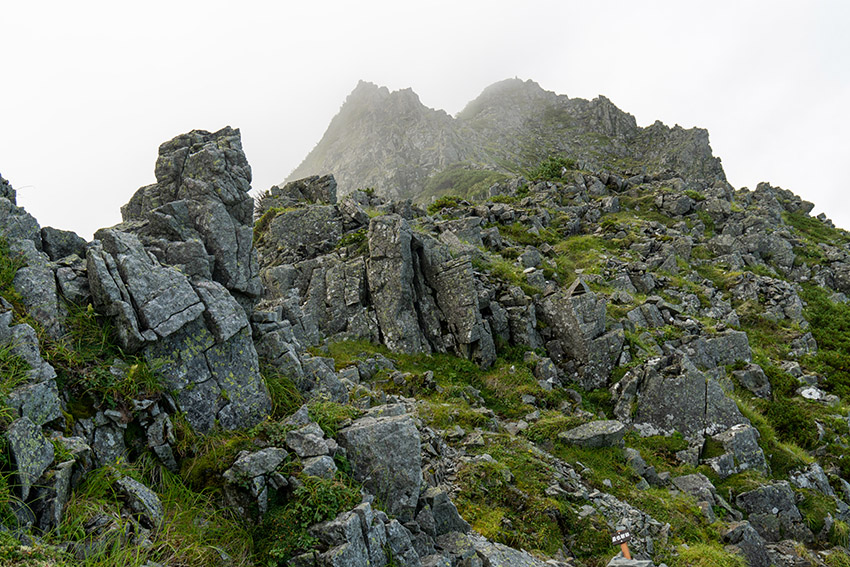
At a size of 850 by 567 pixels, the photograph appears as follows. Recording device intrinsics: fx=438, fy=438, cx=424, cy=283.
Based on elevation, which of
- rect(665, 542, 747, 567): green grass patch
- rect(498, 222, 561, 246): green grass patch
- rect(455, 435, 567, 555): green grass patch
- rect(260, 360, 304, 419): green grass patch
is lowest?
rect(665, 542, 747, 567): green grass patch

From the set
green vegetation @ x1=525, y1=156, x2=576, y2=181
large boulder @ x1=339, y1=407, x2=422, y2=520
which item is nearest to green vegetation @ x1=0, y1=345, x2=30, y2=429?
large boulder @ x1=339, y1=407, x2=422, y2=520

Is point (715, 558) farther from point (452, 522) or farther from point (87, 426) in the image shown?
point (87, 426)

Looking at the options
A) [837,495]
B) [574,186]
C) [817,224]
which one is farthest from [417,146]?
[837,495]

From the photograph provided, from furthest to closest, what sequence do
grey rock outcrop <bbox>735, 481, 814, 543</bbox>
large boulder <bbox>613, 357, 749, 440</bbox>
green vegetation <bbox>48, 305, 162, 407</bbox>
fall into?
large boulder <bbox>613, 357, 749, 440</bbox>
grey rock outcrop <bbox>735, 481, 814, 543</bbox>
green vegetation <bbox>48, 305, 162, 407</bbox>

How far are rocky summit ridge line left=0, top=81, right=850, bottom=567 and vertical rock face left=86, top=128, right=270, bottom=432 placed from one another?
45 millimetres

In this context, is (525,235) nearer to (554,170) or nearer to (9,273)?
(554,170)

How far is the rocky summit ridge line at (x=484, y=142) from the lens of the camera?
9494cm

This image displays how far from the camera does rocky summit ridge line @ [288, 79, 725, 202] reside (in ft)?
311

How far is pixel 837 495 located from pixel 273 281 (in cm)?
2519

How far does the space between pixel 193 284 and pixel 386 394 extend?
9.16 meters

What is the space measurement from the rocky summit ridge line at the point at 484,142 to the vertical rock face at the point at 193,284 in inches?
3155

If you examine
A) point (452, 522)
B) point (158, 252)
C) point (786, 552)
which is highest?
point (158, 252)

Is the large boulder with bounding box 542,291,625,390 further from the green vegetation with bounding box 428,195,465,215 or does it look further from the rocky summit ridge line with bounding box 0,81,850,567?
the green vegetation with bounding box 428,195,465,215

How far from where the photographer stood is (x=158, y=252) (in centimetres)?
941
